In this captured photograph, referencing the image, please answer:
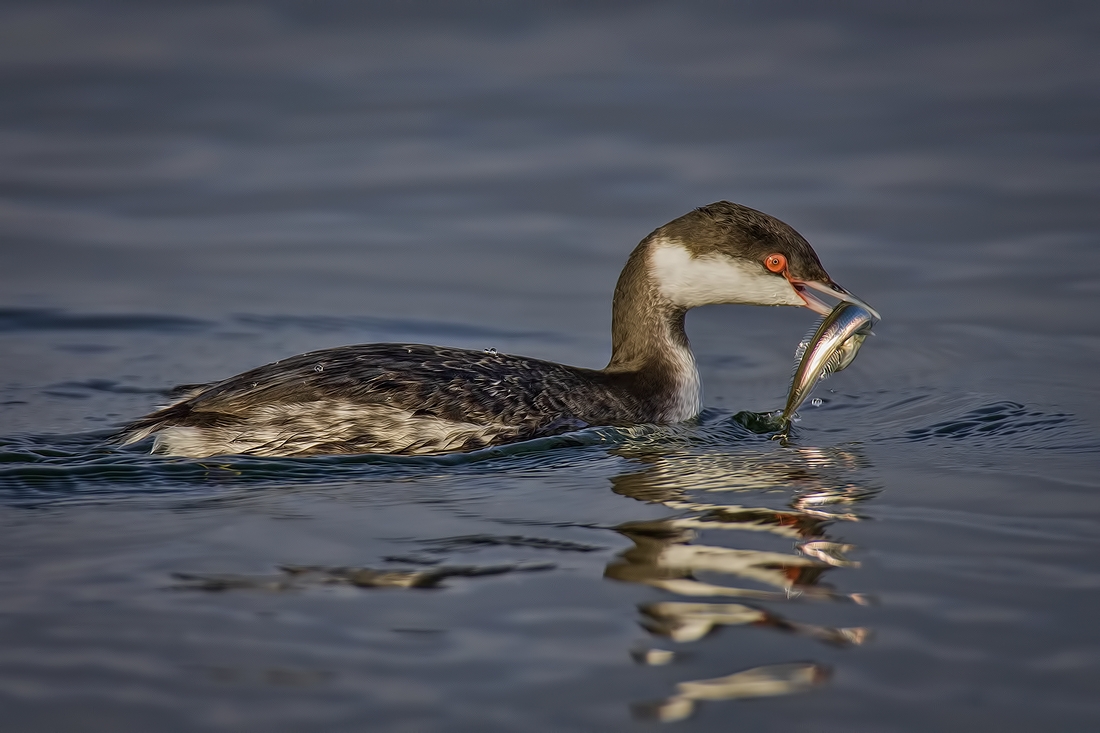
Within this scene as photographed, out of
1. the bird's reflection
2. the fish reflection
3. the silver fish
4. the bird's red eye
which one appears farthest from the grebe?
the fish reflection

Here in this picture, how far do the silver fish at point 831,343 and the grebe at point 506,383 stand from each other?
0.18 metres

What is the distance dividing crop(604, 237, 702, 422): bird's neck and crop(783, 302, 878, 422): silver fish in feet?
2.50

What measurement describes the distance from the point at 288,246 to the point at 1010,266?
5.35 metres

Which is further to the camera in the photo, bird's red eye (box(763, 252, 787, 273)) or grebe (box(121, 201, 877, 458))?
bird's red eye (box(763, 252, 787, 273))

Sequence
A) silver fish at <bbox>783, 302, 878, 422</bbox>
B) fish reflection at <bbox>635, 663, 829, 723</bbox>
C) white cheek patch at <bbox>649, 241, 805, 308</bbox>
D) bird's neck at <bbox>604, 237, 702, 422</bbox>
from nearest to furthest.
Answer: fish reflection at <bbox>635, 663, 829, 723</bbox> → silver fish at <bbox>783, 302, 878, 422</bbox> → white cheek patch at <bbox>649, 241, 805, 308</bbox> → bird's neck at <bbox>604, 237, 702, 422</bbox>

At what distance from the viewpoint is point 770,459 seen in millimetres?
6426

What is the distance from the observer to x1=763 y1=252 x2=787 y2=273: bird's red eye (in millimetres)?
7312

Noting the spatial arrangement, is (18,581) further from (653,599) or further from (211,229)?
(211,229)

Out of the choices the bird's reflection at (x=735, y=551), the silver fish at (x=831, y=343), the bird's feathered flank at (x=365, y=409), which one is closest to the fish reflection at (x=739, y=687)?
the bird's reflection at (x=735, y=551)

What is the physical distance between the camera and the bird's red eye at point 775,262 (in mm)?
7312

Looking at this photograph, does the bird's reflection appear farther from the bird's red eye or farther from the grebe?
the bird's red eye

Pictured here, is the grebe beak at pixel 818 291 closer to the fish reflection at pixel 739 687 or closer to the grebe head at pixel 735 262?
the grebe head at pixel 735 262

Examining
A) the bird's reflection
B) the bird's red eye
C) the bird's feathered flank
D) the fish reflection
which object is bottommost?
the fish reflection

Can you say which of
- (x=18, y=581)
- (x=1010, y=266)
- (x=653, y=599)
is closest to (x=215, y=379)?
(x=18, y=581)
